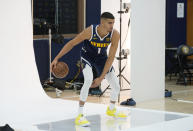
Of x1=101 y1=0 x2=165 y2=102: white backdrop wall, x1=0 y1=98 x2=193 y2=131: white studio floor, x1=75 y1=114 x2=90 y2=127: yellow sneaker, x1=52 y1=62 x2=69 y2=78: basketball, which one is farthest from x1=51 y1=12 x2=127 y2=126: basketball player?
x1=52 y1=62 x2=69 y2=78: basketball

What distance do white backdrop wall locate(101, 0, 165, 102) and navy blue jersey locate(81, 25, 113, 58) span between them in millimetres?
1817

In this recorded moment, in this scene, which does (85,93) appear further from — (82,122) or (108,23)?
(108,23)

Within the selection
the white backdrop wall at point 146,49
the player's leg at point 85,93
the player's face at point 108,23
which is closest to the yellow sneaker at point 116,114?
the player's leg at point 85,93

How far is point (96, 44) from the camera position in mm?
5629

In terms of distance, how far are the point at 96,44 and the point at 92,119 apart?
98 centimetres

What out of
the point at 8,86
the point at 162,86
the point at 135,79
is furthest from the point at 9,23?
the point at 162,86

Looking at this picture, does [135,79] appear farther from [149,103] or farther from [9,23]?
[9,23]

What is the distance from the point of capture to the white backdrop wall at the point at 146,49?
7465mm

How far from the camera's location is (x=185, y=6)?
12.9 meters

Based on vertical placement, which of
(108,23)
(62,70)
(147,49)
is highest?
(108,23)

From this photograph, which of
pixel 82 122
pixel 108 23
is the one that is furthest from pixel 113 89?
pixel 108 23

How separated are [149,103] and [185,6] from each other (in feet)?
20.1

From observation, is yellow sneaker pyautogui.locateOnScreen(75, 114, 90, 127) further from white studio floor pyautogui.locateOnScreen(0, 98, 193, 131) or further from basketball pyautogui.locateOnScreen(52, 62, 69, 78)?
basketball pyautogui.locateOnScreen(52, 62, 69, 78)

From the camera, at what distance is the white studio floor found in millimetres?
5324
